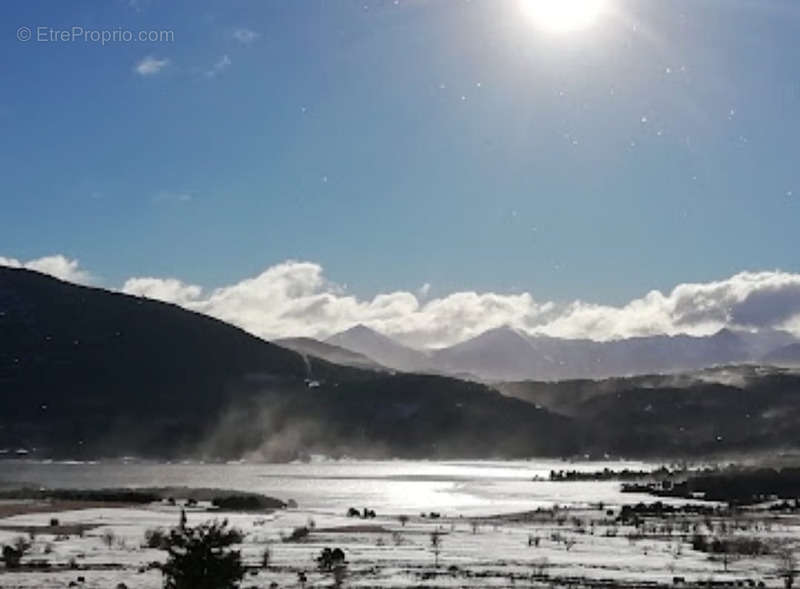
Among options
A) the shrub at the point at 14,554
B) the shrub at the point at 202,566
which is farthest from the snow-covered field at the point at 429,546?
the shrub at the point at 202,566

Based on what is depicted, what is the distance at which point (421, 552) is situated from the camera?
73562 millimetres

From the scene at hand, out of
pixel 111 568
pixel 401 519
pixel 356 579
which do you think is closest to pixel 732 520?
pixel 401 519

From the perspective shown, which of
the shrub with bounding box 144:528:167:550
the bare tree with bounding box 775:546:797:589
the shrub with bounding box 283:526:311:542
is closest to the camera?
the bare tree with bounding box 775:546:797:589

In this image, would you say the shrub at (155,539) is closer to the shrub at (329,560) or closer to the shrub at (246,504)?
the shrub at (329,560)

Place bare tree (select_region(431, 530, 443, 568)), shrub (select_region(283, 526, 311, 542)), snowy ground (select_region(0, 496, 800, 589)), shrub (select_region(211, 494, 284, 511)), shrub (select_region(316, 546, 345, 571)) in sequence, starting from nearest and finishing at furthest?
1. snowy ground (select_region(0, 496, 800, 589))
2. shrub (select_region(316, 546, 345, 571))
3. bare tree (select_region(431, 530, 443, 568))
4. shrub (select_region(283, 526, 311, 542))
5. shrub (select_region(211, 494, 284, 511))

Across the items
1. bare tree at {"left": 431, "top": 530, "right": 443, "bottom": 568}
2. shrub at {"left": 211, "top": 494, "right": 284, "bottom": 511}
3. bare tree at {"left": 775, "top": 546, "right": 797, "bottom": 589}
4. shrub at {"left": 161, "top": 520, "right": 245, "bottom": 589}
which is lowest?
bare tree at {"left": 775, "top": 546, "right": 797, "bottom": 589}

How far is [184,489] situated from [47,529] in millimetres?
64705

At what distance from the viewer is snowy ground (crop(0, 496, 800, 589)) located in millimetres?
59125

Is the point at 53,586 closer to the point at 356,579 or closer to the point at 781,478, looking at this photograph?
the point at 356,579

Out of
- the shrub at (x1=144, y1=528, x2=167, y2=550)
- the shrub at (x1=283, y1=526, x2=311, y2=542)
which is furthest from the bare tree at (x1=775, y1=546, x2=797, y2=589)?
the shrub at (x1=144, y1=528, x2=167, y2=550)

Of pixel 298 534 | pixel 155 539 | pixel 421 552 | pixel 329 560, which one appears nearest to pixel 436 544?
pixel 421 552

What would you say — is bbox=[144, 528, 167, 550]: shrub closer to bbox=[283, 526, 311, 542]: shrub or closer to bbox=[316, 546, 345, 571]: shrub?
bbox=[283, 526, 311, 542]: shrub

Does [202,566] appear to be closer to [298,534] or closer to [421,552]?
[421,552]

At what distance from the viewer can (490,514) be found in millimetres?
117375
